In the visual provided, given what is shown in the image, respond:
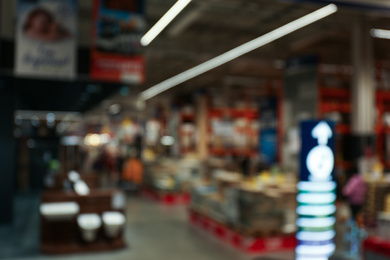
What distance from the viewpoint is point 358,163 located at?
10.7 metres

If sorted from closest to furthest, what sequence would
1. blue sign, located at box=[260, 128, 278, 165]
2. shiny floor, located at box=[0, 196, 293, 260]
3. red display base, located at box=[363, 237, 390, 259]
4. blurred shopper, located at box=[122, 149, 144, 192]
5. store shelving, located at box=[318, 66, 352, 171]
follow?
red display base, located at box=[363, 237, 390, 259] → shiny floor, located at box=[0, 196, 293, 260] → store shelving, located at box=[318, 66, 352, 171] → blue sign, located at box=[260, 128, 278, 165] → blurred shopper, located at box=[122, 149, 144, 192]

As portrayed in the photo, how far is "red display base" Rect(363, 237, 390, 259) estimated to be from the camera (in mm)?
5011

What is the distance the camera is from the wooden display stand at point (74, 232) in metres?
7.67

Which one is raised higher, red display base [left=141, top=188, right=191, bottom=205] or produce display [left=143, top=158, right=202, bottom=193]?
produce display [left=143, top=158, right=202, bottom=193]

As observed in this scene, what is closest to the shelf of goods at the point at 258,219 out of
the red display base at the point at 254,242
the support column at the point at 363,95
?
the red display base at the point at 254,242

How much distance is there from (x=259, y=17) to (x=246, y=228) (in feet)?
20.6

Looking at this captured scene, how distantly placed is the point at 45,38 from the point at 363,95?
26.3 ft

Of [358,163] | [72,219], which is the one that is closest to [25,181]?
[72,219]

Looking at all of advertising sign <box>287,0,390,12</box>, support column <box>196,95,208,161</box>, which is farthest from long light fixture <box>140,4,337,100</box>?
support column <box>196,95,208,161</box>

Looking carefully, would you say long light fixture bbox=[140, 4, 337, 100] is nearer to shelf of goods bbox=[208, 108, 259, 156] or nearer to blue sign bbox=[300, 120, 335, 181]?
blue sign bbox=[300, 120, 335, 181]

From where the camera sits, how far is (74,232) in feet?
25.8

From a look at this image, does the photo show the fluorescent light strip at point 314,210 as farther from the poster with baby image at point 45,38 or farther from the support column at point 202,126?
the support column at point 202,126

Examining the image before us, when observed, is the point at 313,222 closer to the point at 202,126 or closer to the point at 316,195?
the point at 316,195

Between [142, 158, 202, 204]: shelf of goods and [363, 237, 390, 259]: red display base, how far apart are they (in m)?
9.78
